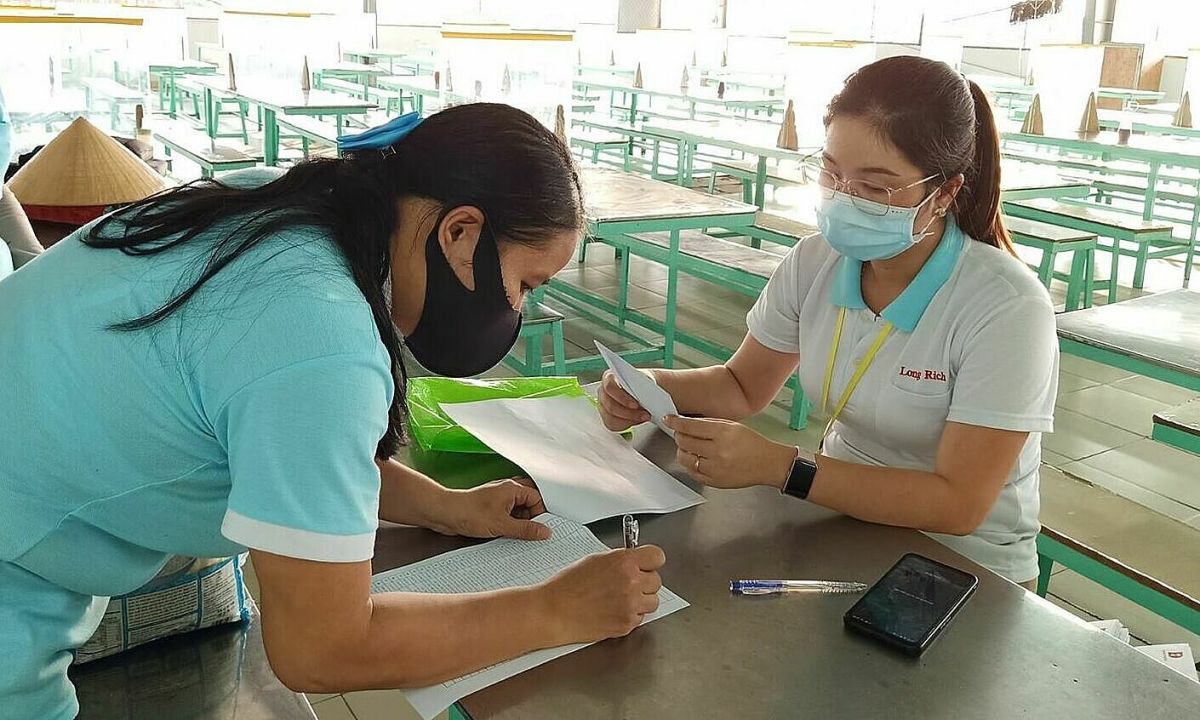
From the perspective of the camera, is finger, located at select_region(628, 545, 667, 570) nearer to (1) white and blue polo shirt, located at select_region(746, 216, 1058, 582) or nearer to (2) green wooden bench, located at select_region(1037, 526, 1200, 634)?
(1) white and blue polo shirt, located at select_region(746, 216, 1058, 582)

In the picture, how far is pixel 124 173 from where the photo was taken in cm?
246

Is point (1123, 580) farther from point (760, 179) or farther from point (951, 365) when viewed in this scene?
point (760, 179)

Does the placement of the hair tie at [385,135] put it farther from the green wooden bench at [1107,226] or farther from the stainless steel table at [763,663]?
the green wooden bench at [1107,226]

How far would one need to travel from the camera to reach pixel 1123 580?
80.0 inches

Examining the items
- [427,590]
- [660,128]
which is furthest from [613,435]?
[660,128]

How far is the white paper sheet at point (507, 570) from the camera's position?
100 centimetres

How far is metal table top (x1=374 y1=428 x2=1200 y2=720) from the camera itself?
3.05 ft

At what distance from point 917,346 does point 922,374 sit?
46 millimetres

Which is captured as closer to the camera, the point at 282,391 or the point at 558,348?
the point at 282,391

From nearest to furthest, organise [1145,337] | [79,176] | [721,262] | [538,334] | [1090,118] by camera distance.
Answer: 1. [1145,337]
2. [79,176]
3. [538,334]
4. [721,262]
5. [1090,118]

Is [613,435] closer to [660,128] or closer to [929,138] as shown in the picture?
[929,138]

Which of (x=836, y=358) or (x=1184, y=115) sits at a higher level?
(x=1184, y=115)

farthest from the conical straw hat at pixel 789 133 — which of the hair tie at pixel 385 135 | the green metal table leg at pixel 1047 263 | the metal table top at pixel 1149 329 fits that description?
the hair tie at pixel 385 135

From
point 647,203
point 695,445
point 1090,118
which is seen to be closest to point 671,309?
point 647,203
